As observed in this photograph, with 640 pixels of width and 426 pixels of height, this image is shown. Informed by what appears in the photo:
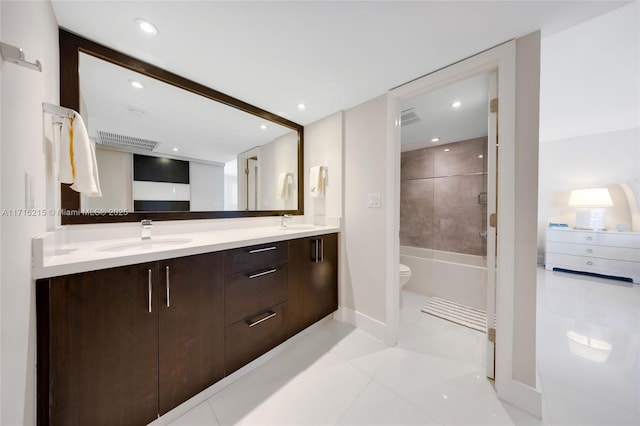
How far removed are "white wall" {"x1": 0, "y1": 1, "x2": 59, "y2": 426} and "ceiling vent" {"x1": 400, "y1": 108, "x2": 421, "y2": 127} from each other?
234 centimetres

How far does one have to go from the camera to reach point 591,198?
11.2 ft

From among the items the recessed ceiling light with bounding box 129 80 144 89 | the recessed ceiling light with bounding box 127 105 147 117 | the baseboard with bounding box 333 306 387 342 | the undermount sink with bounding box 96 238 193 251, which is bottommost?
the baseboard with bounding box 333 306 387 342

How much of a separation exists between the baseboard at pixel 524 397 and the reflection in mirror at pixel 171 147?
6.95 feet

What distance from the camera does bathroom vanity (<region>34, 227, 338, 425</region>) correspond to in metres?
0.80

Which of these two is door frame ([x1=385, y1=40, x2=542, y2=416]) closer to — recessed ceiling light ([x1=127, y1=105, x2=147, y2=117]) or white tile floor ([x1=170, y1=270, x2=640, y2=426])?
white tile floor ([x1=170, y1=270, x2=640, y2=426])

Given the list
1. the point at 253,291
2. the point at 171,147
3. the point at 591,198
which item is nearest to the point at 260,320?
the point at 253,291

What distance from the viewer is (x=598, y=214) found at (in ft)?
11.2

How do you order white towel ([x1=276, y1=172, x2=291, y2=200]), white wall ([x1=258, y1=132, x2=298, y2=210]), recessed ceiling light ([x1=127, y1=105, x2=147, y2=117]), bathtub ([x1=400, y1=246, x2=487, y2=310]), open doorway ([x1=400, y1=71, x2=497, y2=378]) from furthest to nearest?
1. bathtub ([x1=400, y1=246, x2=487, y2=310])
2. white towel ([x1=276, y1=172, x2=291, y2=200])
3. white wall ([x1=258, y1=132, x2=298, y2=210])
4. open doorway ([x1=400, y1=71, x2=497, y2=378])
5. recessed ceiling light ([x1=127, y1=105, x2=147, y2=117])

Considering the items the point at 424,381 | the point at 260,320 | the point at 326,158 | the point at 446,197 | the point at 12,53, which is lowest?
the point at 424,381

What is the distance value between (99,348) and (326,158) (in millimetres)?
1968

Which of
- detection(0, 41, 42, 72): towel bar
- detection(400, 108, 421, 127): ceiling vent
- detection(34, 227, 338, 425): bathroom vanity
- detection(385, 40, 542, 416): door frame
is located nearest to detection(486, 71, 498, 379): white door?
detection(385, 40, 542, 416): door frame

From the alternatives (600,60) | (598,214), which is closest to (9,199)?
(600,60)

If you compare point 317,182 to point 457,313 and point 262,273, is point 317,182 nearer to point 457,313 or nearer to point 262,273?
point 262,273

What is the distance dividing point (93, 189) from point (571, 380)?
115 inches
